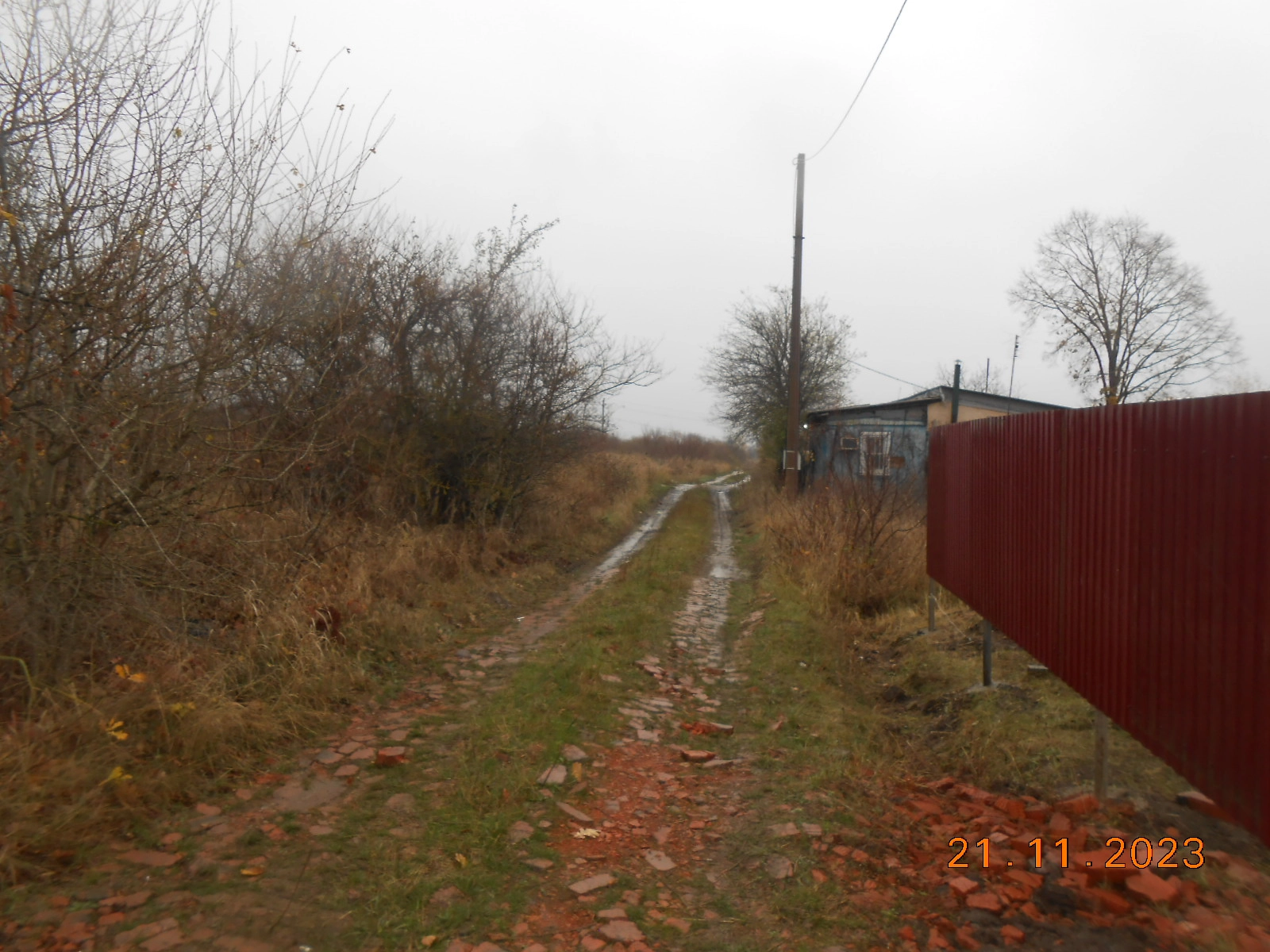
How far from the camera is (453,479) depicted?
1293cm

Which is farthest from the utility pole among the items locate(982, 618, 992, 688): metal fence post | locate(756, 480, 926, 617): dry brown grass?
locate(982, 618, 992, 688): metal fence post

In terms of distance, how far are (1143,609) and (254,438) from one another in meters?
6.40

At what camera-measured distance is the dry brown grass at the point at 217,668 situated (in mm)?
3846

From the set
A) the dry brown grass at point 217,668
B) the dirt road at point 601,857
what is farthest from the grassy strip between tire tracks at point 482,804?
the dry brown grass at point 217,668

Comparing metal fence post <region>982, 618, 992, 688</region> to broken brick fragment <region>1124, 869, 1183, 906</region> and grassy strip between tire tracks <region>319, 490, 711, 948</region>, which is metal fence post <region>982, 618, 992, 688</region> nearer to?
grassy strip between tire tracks <region>319, 490, 711, 948</region>

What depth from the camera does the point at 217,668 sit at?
5.34 m

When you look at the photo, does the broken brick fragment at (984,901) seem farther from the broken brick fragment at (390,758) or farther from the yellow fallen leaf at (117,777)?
the yellow fallen leaf at (117,777)

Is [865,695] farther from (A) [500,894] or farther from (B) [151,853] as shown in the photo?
(B) [151,853]

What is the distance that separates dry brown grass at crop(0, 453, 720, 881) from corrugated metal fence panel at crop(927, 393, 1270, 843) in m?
4.46

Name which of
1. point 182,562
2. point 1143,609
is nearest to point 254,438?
point 182,562
